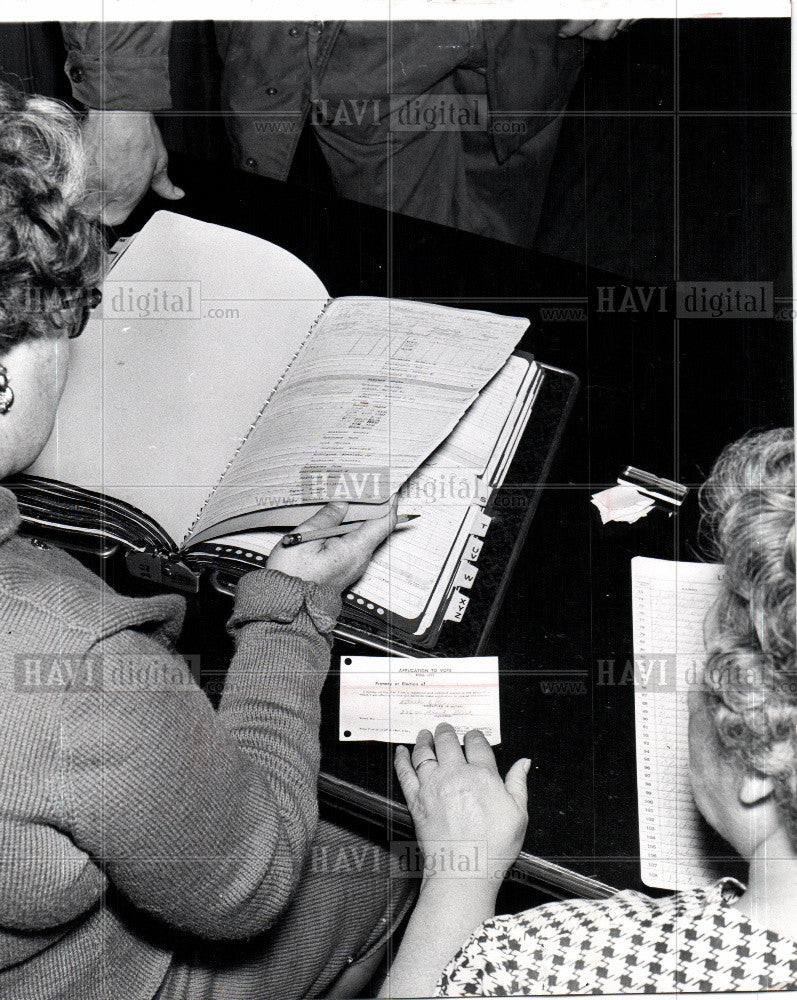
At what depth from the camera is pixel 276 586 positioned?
96 centimetres

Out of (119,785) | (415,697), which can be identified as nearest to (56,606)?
(119,785)

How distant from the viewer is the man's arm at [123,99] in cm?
145

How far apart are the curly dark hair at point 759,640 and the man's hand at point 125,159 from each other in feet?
3.34

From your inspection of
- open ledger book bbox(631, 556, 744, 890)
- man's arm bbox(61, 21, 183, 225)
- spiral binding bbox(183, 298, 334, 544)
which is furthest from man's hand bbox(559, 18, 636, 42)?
open ledger book bbox(631, 556, 744, 890)

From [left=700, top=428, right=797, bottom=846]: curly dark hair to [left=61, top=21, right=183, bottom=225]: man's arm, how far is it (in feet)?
3.36

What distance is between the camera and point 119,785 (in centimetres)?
69

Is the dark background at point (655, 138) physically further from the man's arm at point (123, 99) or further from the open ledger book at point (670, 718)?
the open ledger book at point (670, 718)

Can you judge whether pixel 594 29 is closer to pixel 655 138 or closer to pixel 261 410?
pixel 655 138

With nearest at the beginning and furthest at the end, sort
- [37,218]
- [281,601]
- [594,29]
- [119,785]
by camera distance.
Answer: [119,785], [37,218], [281,601], [594,29]

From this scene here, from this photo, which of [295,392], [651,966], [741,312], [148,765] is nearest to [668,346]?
[741,312]

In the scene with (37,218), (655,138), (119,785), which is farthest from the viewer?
(655,138)

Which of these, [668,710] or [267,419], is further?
[267,419]

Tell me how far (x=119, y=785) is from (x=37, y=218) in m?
0.46

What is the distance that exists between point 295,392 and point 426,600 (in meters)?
0.31
